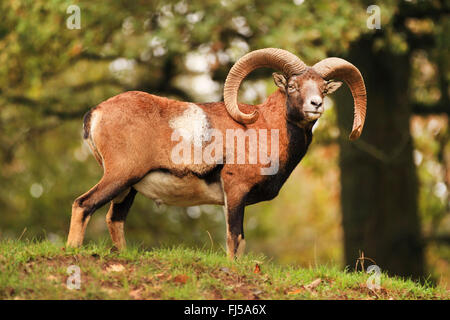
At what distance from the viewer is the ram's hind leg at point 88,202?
858 cm

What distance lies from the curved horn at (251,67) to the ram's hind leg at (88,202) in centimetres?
191

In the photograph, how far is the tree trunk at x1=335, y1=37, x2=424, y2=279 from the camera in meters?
16.2

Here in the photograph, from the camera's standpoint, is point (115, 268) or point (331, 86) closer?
point (115, 268)

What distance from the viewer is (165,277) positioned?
26.1ft

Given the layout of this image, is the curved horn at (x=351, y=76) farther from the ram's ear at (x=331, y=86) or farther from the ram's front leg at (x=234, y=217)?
the ram's front leg at (x=234, y=217)

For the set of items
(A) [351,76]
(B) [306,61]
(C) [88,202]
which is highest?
(B) [306,61]

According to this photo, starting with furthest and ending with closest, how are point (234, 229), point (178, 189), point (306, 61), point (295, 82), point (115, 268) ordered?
point (306, 61), point (295, 82), point (178, 189), point (234, 229), point (115, 268)

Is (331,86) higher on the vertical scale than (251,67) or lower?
lower

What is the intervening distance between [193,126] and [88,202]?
6.07 ft

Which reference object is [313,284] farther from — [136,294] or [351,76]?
[351,76]

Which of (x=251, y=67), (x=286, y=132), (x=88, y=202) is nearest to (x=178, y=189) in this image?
(x=88, y=202)

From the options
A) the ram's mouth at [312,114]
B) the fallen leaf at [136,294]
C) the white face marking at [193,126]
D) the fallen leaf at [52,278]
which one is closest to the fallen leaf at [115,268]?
the fallen leaf at [136,294]

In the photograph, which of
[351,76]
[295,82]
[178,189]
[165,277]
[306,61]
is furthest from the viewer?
[306,61]
